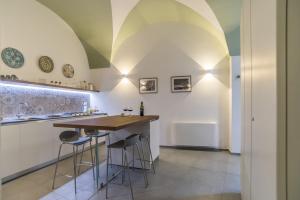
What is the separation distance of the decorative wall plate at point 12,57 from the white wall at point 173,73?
2.27m

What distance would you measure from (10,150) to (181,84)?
145 inches

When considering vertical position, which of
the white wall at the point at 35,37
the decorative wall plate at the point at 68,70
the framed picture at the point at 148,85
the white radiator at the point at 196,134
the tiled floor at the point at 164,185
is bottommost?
the tiled floor at the point at 164,185

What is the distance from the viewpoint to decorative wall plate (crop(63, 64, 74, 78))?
4527 millimetres

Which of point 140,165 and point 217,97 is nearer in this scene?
point 140,165

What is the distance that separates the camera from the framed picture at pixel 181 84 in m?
4.55

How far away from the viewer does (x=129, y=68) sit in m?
5.07

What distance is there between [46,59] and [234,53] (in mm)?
4126

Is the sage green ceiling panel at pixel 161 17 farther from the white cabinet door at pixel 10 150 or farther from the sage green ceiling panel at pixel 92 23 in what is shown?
the white cabinet door at pixel 10 150

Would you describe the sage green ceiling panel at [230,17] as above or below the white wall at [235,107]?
above

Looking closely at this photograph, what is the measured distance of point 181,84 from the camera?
461 cm
